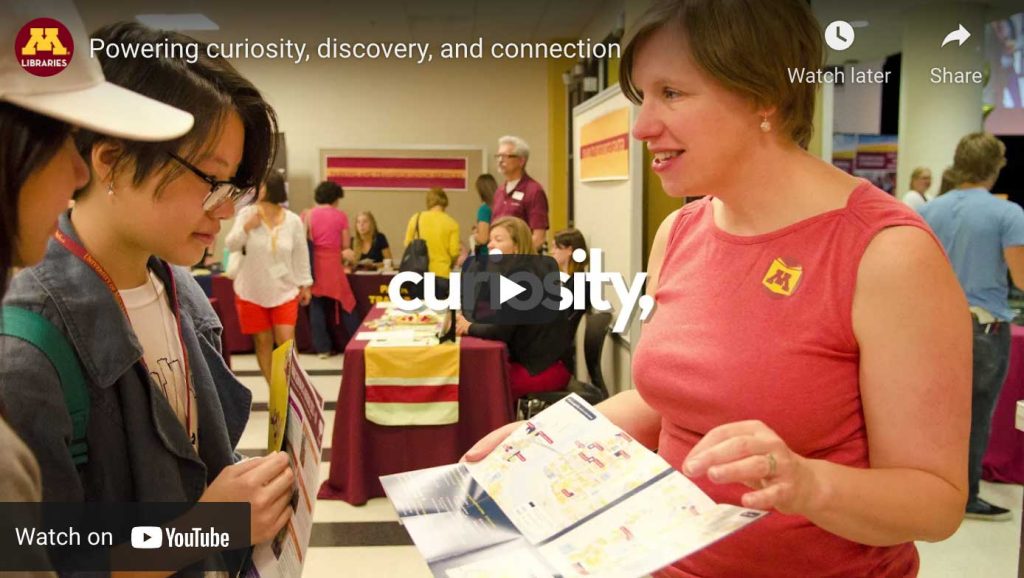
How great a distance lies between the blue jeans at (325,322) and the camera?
632cm

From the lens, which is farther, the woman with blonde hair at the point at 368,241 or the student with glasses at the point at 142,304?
the woman with blonde hair at the point at 368,241

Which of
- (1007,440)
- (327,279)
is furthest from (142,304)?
(327,279)

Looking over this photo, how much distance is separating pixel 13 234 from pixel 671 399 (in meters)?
0.76

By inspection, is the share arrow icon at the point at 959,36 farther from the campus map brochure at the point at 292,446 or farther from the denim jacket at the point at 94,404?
the denim jacket at the point at 94,404

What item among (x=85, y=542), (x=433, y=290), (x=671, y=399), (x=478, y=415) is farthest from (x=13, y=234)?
(x=433, y=290)

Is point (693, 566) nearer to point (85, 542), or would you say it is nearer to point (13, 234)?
point (85, 542)

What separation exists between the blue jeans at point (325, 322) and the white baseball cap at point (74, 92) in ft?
→ 18.8

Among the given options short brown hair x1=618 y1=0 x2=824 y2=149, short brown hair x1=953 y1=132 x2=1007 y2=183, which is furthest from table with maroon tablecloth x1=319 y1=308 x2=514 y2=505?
short brown hair x1=618 y1=0 x2=824 y2=149

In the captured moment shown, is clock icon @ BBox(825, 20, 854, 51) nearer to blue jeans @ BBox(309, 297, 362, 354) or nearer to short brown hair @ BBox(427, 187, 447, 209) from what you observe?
short brown hair @ BBox(427, 187, 447, 209)

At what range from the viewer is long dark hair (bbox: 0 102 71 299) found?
59 cm

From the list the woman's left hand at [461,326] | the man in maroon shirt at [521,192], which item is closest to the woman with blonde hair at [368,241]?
the man in maroon shirt at [521,192]

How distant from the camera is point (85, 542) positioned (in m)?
0.80

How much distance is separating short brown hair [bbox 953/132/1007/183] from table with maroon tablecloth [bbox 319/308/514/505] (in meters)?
2.10

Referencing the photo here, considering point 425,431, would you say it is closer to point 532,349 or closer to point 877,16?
point 532,349
